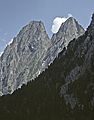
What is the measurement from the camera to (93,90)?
175375mm

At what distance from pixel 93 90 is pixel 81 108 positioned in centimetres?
1289

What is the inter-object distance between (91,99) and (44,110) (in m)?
34.2

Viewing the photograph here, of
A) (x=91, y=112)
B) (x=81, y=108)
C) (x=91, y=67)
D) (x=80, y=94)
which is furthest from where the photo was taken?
(x=91, y=67)

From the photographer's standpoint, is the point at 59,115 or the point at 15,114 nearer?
the point at 59,115

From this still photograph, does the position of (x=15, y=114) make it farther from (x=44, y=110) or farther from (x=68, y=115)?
(x=68, y=115)

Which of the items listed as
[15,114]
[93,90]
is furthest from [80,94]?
[15,114]

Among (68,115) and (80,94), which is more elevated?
(80,94)

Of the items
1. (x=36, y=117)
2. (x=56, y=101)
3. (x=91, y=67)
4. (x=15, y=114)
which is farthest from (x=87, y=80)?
(x=15, y=114)

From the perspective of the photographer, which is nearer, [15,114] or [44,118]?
[44,118]

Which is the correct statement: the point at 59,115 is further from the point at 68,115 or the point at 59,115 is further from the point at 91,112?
the point at 91,112

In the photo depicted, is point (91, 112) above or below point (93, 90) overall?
below

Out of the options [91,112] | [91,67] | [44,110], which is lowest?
[91,112]

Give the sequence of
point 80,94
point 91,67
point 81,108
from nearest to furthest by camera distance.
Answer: point 81,108
point 80,94
point 91,67

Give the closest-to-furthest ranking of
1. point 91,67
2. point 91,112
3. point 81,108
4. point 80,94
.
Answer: point 91,112 < point 81,108 < point 80,94 < point 91,67
